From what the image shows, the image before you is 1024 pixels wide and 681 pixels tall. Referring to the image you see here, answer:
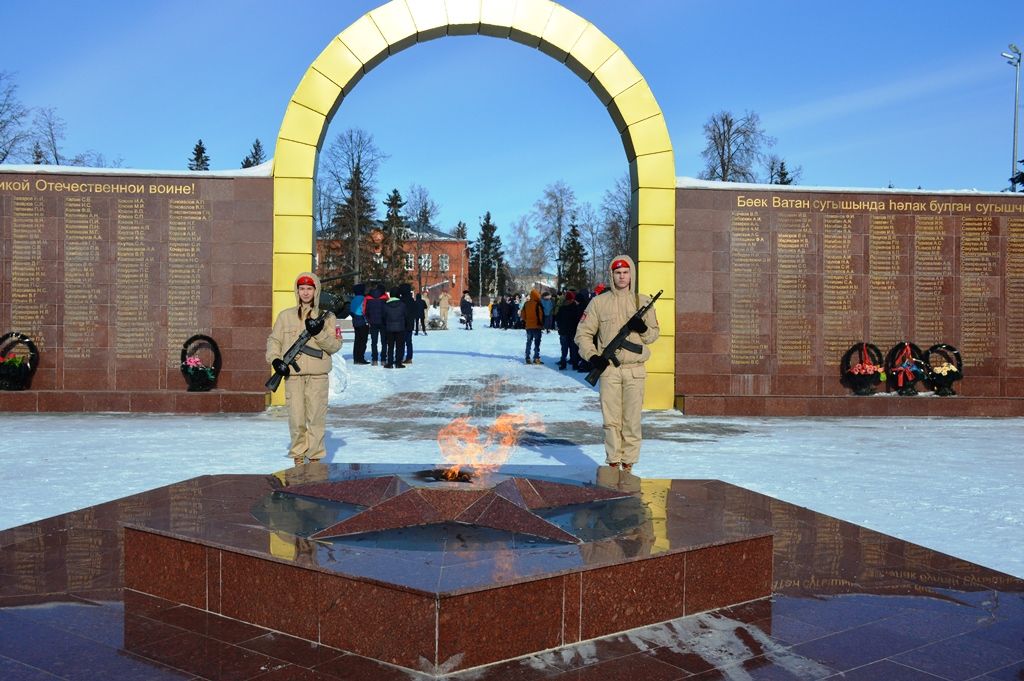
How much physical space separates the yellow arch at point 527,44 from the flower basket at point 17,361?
353cm

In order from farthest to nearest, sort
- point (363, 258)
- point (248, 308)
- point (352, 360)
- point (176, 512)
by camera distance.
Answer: point (363, 258)
point (352, 360)
point (248, 308)
point (176, 512)

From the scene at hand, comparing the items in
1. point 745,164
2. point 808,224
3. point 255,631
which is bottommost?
point 255,631

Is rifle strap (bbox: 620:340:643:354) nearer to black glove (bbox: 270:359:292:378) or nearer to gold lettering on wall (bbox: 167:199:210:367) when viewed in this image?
black glove (bbox: 270:359:292:378)

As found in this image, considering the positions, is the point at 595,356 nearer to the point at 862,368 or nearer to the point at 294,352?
the point at 294,352

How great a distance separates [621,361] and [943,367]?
8.35m

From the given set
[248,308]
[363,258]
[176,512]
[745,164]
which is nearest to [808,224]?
[248,308]

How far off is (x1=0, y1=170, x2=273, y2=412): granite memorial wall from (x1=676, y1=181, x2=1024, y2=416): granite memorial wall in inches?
261

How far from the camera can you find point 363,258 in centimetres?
6469

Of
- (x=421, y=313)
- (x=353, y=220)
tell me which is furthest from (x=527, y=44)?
(x=353, y=220)

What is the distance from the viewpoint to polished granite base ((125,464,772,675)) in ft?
12.9

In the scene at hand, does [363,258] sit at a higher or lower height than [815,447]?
higher

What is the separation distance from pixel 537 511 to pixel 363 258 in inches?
2381

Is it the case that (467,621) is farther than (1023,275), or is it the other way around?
(1023,275)

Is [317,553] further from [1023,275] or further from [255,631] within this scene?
[1023,275]
